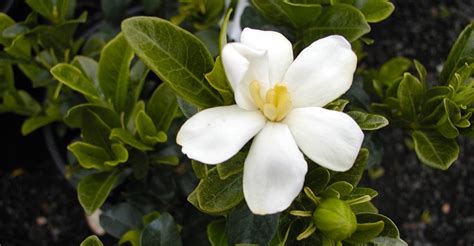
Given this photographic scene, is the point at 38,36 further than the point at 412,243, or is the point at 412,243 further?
the point at 412,243

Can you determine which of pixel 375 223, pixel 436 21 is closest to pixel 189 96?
pixel 375 223

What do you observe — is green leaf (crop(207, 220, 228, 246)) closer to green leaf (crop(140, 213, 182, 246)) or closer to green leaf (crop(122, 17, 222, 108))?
green leaf (crop(140, 213, 182, 246))

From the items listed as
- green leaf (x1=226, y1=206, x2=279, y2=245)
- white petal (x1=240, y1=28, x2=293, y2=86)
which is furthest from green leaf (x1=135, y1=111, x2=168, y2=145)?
white petal (x1=240, y1=28, x2=293, y2=86)

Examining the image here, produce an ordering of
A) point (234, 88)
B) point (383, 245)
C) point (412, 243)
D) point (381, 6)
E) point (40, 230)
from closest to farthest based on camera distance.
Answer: point (234, 88) < point (383, 245) < point (381, 6) < point (40, 230) < point (412, 243)

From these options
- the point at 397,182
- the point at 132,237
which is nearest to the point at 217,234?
the point at 132,237

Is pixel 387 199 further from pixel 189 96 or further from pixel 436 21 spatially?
pixel 189 96
